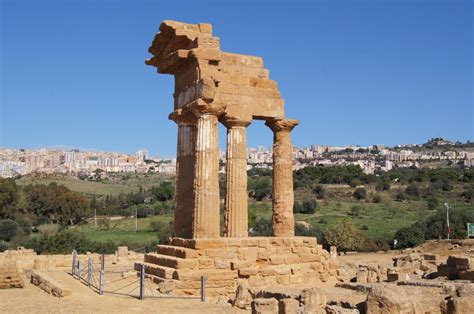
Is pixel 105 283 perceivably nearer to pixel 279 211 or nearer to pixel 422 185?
pixel 279 211

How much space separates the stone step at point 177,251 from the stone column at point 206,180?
0.73m

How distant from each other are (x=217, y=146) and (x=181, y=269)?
13.8 feet

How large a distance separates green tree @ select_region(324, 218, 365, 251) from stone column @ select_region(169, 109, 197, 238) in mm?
28859

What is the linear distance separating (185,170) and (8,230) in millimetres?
39981

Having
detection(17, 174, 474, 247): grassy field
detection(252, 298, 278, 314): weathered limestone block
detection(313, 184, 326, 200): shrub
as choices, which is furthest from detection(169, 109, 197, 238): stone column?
detection(313, 184, 326, 200): shrub

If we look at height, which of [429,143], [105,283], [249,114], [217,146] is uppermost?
[429,143]

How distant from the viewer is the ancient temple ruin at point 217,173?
15.8 meters

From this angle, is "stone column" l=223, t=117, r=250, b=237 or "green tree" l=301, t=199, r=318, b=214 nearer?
"stone column" l=223, t=117, r=250, b=237

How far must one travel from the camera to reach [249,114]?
1831 centimetres

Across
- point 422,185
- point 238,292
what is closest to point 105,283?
point 238,292

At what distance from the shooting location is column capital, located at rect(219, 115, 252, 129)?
58.9ft

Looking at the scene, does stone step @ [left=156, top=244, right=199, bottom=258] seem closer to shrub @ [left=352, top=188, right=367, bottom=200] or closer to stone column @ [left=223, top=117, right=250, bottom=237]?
stone column @ [left=223, top=117, right=250, bottom=237]

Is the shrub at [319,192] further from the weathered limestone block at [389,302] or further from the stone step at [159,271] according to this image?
the weathered limestone block at [389,302]

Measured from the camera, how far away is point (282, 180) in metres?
19.5
